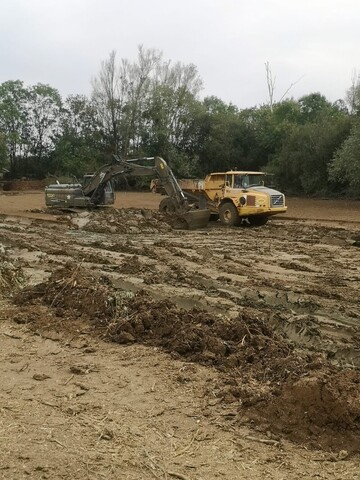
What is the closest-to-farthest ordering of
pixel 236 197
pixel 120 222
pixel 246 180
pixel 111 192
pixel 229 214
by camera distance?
pixel 120 222 → pixel 236 197 → pixel 229 214 → pixel 246 180 → pixel 111 192

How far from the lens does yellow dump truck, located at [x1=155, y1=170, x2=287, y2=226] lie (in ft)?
68.0

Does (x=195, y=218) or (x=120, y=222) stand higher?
(x=195, y=218)

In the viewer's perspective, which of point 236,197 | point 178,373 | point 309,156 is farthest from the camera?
point 309,156

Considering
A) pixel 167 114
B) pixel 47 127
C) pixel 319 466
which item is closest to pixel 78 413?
pixel 319 466

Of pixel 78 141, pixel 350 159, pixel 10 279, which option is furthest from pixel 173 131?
pixel 10 279

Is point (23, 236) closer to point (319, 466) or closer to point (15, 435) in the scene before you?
point (15, 435)

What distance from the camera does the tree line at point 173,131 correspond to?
39.6 metres

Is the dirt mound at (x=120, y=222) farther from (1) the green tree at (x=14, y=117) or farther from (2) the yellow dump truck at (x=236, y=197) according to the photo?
(1) the green tree at (x=14, y=117)

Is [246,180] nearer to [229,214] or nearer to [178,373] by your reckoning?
[229,214]

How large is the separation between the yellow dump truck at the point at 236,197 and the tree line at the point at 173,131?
15.9 metres

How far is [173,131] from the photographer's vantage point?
5306cm

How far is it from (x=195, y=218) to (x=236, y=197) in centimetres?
197

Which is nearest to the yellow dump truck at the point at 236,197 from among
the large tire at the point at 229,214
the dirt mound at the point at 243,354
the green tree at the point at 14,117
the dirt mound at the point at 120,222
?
the large tire at the point at 229,214

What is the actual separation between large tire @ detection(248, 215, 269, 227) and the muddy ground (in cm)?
1041
